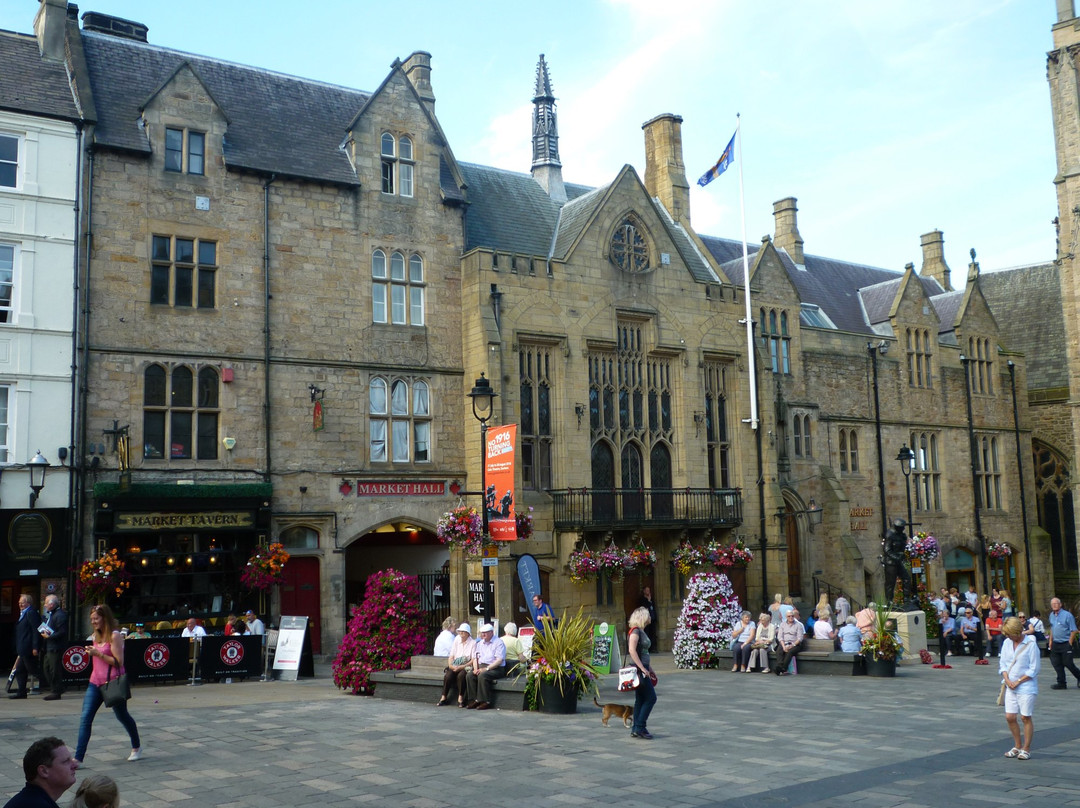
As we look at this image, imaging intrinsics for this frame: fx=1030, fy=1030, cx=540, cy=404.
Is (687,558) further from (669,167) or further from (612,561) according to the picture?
(669,167)

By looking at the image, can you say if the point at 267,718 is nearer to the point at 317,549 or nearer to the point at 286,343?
Answer: the point at 317,549

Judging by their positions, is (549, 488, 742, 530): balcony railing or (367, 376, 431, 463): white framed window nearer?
(367, 376, 431, 463): white framed window

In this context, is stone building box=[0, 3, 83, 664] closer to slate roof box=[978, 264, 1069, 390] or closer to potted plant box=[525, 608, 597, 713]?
potted plant box=[525, 608, 597, 713]

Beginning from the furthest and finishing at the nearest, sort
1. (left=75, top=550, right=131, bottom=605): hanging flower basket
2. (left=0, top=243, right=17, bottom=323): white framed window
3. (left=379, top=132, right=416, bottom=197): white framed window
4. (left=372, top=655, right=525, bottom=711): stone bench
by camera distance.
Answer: (left=379, top=132, right=416, bottom=197): white framed window, (left=0, top=243, right=17, bottom=323): white framed window, (left=75, top=550, right=131, bottom=605): hanging flower basket, (left=372, top=655, right=525, bottom=711): stone bench

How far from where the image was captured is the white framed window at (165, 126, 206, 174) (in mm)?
23062

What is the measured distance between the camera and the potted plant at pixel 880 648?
2027cm

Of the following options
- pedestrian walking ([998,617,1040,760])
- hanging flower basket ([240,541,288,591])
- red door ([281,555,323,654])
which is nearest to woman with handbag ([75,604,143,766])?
pedestrian walking ([998,617,1040,760])

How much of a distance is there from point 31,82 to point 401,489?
12.0 m

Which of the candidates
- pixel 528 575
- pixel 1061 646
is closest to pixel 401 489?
pixel 528 575

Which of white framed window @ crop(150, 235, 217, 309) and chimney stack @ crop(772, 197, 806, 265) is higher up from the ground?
chimney stack @ crop(772, 197, 806, 265)

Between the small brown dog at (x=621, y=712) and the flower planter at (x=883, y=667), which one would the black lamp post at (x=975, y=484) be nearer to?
the flower planter at (x=883, y=667)

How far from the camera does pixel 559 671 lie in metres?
14.9

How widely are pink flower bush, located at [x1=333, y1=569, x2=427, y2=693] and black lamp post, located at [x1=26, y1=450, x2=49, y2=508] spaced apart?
7.38 m

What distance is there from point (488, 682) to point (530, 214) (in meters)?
17.8
